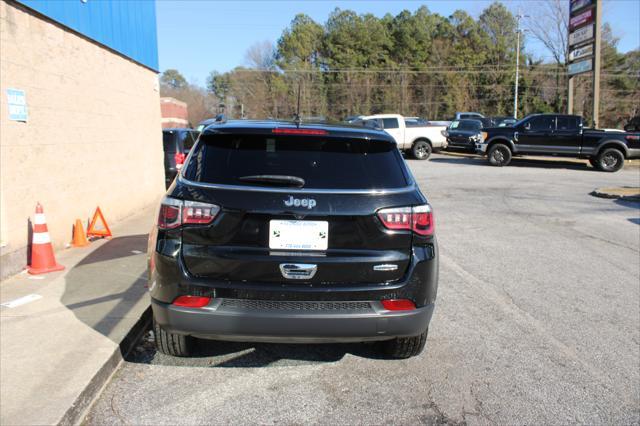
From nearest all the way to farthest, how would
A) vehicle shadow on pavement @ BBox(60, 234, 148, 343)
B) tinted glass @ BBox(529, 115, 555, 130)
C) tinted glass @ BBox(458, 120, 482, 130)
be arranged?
vehicle shadow on pavement @ BBox(60, 234, 148, 343)
tinted glass @ BBox(529, 115, 555, 130)
tinted glass @ BBox(458, 120, 482, 130)

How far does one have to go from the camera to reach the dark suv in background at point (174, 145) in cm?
1246

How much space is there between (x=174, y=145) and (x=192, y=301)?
10.2 m

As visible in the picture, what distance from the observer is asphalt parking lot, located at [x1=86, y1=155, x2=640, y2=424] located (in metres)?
3.20

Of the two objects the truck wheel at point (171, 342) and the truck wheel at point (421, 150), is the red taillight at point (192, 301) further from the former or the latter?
the truck wheel at point (421, 150)

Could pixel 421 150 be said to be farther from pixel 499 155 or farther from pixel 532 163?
pixel 532 163

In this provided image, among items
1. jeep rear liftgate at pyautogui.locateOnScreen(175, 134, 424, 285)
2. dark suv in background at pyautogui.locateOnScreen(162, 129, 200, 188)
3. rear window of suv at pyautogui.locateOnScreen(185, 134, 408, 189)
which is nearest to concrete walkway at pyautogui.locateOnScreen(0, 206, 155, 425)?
jeep rear liftgate at pyautogui.locateOnScreen(175, 134, 424, 285)

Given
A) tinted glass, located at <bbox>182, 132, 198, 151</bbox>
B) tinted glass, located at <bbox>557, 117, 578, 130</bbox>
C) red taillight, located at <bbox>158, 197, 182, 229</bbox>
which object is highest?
tinted glass, located at <bbox>557, 117, 578, 130</bbox>

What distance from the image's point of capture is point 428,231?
3295 mm

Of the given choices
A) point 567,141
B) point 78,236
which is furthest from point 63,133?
point 567,141

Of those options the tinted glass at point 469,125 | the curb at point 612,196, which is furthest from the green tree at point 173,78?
the curb at point 612,196

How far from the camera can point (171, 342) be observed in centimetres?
367

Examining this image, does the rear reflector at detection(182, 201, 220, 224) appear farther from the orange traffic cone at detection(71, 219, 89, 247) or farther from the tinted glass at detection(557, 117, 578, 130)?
the tinted glass at detection(557, 117, 578, 130)

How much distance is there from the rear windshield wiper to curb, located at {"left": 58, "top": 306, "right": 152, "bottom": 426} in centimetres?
166

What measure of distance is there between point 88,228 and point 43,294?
272 cm
